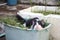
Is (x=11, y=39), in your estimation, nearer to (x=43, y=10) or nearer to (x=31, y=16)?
(x=31, y=16)

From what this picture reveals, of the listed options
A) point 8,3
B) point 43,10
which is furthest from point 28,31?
point 8,3

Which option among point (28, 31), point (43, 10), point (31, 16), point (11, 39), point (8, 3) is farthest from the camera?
point (8, 3)

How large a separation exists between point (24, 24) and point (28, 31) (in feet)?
1.00

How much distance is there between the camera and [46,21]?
309 centimetres

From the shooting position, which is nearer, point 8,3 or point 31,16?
point 31,16

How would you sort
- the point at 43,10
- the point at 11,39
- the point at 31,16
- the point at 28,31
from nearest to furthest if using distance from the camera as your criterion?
the point at 28,31, the point at 11,39, the point at 31,16, the point at 43,10

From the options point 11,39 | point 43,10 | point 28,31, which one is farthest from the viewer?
point 43,10

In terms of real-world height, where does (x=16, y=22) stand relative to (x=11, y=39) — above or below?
above

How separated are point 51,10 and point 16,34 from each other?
1085 millimetres

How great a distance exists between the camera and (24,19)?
319 centimetres

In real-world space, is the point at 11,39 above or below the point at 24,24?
below

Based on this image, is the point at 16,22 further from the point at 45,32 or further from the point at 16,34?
the point at 45,32

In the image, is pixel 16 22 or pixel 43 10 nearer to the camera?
pixel 16 22

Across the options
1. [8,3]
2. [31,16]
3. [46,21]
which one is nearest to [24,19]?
[31,16]
